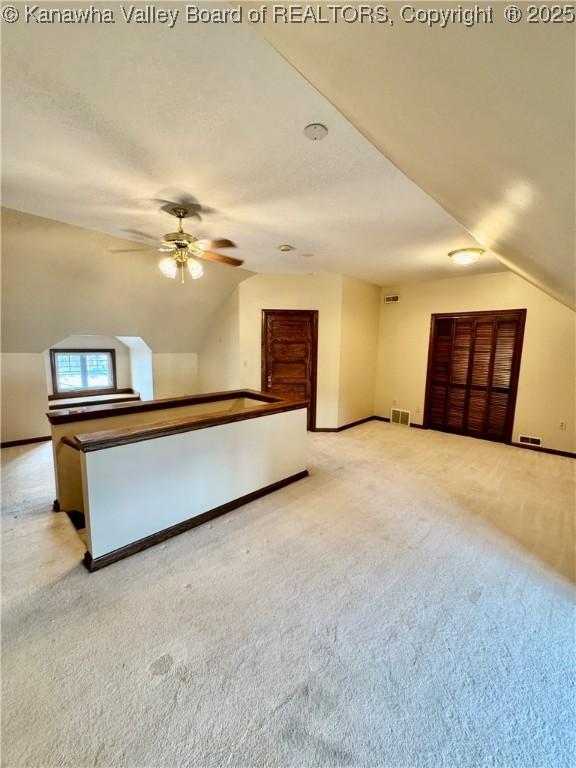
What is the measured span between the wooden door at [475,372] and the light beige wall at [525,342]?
11 centimetres

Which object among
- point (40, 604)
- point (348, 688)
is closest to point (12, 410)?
point (40, 604)

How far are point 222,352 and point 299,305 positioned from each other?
5.41 ft

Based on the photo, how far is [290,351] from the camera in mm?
5199

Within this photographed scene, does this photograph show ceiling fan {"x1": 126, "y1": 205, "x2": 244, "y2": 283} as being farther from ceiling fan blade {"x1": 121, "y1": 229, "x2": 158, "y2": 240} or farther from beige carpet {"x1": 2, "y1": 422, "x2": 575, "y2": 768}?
beige carpet {"x1": 2, "y1": 422, "x2": 575, "y2": 768}

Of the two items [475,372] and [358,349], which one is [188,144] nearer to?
[358,349]

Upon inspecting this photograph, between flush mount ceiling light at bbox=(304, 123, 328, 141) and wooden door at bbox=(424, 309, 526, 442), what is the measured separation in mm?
4228

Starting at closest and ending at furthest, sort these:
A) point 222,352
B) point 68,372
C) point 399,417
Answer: point 222,352 → point 399,417 → point 68,372

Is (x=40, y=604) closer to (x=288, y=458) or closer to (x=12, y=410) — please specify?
(x=288, y=458)

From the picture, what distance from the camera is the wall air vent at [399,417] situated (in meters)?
5.71

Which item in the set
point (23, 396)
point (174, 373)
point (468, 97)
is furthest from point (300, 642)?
point (174, 373)

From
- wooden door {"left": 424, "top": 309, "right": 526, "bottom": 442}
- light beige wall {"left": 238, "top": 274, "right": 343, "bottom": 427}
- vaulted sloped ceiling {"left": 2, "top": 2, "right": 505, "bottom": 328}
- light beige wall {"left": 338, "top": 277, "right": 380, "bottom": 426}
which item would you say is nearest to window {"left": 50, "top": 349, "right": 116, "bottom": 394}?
light beige wall {"left": 238, "top": 274, "right": 343, "bottom": 427}

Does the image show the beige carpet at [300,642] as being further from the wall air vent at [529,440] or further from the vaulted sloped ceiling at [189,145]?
the vaulted sloped ceiling at [189,145]

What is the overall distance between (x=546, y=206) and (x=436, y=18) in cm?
98

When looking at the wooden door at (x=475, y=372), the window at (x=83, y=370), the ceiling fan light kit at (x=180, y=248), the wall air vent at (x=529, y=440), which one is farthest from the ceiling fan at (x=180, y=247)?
the window at (x=83, y=370)
